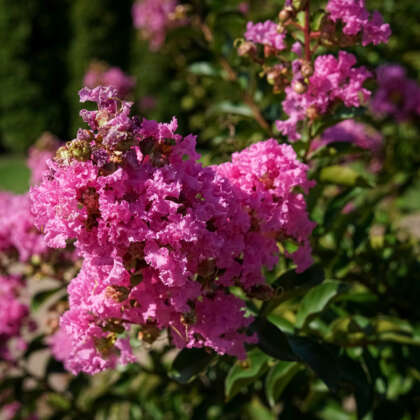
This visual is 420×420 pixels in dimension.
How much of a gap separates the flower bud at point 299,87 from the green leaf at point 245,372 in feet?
1.81

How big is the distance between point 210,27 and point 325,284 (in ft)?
3.48

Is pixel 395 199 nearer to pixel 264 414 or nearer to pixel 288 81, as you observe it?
pixel 264 414

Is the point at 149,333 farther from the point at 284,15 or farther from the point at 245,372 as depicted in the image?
the point at 284,15

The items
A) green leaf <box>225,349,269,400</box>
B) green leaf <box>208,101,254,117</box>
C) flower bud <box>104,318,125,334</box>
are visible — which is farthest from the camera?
green leaf <box>208,101,254,117</box>

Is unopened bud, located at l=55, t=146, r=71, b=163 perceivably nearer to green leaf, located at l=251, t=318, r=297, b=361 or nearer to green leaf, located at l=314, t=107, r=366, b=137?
green leaf, located at l=251, t=318, r=297, b=361

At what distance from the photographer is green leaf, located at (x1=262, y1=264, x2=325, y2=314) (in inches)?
39.4

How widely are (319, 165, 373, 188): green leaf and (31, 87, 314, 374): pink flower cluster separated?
277 mm

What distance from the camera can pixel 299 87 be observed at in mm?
1064

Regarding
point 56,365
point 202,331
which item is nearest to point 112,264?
point 202,331

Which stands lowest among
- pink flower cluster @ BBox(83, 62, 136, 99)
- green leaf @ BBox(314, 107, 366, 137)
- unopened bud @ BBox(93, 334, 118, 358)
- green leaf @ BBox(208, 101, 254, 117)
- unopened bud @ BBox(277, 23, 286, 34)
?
pink flower cluster @ BBox(83, 62, 136, 99)

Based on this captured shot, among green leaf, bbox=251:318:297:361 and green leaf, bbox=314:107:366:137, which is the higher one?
green leaf, bbox=314:107:366:137

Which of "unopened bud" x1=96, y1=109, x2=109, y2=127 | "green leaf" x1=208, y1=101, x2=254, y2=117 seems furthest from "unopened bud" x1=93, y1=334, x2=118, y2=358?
"green leaf" x1=208, y1=101, x2=254, y2=117

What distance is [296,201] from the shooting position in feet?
3.21

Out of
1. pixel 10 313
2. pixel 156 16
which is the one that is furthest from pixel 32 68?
pixel 10 313
